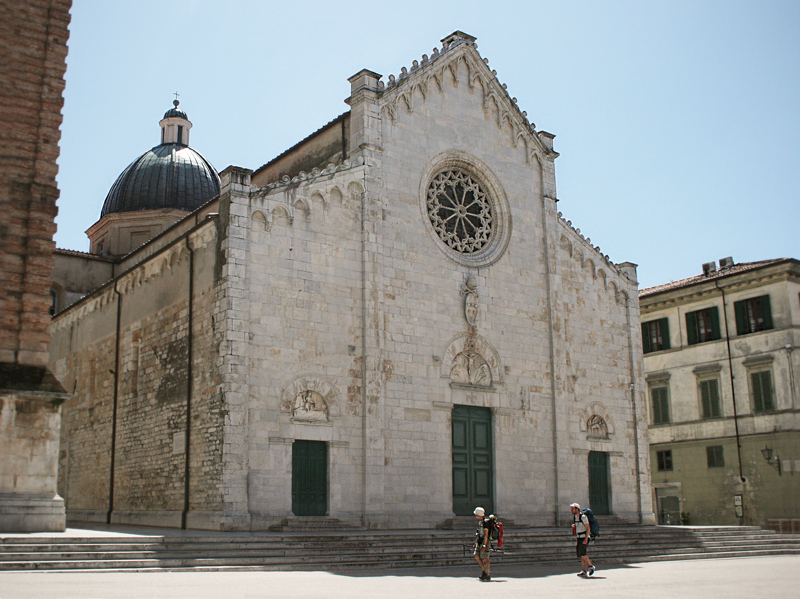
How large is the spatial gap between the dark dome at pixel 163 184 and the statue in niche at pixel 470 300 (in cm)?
1785

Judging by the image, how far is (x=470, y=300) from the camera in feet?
84.5

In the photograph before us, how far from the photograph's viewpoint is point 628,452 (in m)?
29.1

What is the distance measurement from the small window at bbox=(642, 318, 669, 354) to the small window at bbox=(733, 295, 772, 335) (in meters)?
3.79

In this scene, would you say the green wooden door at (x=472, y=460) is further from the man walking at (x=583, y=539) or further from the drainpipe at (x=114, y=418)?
the drainpipe at (x=114, y=418)

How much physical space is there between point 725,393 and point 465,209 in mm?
16457

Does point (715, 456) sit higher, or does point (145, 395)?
point (145, 395)

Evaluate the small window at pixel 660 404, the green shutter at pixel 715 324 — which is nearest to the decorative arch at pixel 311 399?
the green shutter at pixel 715 324

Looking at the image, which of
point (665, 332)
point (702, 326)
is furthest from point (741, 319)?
point (665, 332)

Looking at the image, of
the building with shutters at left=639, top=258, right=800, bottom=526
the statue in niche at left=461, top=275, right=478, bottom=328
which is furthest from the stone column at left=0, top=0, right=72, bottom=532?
the building with shutters at left=639, top=258, right=800, bottom=526

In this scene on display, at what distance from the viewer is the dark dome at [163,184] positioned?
39.3 metres

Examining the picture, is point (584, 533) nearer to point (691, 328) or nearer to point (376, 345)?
point (376, 345)

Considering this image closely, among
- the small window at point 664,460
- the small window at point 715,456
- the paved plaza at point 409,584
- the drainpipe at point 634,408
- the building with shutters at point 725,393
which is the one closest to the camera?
the paved plaza at point 409,584

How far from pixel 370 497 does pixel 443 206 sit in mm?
9486

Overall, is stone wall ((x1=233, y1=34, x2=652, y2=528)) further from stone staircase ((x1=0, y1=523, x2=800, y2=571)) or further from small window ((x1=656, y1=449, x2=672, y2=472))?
small window ((x1=656, y1=449, x2=672, y2=472))
